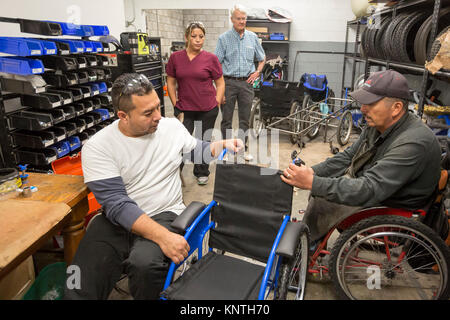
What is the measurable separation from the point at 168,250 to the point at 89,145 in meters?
0.61

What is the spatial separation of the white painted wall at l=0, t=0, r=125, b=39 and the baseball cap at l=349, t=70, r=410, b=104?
305 cm

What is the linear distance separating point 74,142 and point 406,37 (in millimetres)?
3567

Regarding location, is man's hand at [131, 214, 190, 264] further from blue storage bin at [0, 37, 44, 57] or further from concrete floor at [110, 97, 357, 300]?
blue storage bin at [0, 37, 44, 57]

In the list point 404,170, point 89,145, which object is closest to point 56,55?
point 89,145

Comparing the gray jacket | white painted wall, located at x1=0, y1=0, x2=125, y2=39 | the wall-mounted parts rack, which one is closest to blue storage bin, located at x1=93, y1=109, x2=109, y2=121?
the wall-mounted parts rack

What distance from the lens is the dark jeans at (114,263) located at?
1412 millimetres

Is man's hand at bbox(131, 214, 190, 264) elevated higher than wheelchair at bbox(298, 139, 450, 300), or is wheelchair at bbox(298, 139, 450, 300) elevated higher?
man's hand at bbox(131, 214, 190, 264)

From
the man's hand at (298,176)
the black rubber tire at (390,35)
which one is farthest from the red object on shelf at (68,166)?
the black rubber tire at (390,35)

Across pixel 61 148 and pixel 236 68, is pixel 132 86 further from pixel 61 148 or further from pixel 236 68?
pixel 236 68

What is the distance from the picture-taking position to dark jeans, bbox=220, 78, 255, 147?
3.92 m

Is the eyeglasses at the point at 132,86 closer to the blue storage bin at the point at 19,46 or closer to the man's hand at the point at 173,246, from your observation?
the man's hand at the point at 173,246

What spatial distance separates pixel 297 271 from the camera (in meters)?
1.87

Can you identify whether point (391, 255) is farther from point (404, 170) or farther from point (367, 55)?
point (367, 55)

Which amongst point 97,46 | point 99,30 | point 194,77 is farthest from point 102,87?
point 194,77
